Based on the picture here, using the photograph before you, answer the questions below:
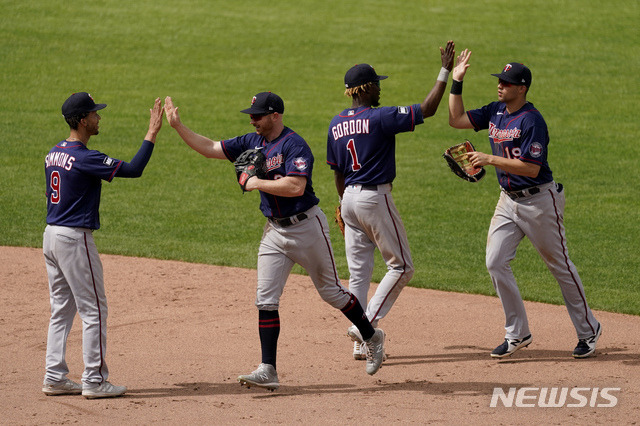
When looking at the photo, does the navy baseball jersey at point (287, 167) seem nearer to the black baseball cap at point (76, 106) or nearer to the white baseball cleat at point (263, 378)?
the white baseball cleat at point (263, 378)

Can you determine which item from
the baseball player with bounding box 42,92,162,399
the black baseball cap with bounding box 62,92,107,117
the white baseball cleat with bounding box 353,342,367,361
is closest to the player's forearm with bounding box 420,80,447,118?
the white baseball cleat with bounding box 353,342,367,361

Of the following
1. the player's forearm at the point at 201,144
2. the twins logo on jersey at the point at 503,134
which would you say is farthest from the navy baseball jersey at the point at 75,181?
the twins logo on jersey at the point at 503,134

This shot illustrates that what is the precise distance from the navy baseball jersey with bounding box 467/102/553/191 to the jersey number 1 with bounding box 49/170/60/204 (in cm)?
323

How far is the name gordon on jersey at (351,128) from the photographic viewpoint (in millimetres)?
6583

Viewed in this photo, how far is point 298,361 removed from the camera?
6.75 meters

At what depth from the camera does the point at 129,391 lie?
6102 mm

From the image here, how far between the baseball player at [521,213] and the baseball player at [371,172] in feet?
1.82

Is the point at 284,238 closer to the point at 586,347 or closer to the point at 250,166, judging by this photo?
the point at 250,166

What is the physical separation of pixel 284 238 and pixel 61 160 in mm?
1608

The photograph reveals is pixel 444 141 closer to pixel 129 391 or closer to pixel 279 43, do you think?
pixel 279 43

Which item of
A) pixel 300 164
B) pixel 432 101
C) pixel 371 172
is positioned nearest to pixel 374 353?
pixel 371 172

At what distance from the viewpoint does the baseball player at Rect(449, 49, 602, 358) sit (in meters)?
6.64

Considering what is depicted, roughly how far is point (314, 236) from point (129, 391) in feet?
5.48

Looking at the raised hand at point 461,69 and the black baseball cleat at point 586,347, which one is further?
the raised hand at point 461,69
